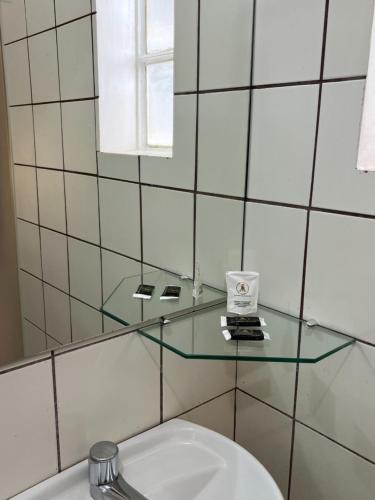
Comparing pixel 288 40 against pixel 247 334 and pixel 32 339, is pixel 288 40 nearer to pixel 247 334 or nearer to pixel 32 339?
pixel 247 334

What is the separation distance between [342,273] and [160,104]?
0.48 m

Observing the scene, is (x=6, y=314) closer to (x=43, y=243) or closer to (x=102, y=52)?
(x=43, y=243)

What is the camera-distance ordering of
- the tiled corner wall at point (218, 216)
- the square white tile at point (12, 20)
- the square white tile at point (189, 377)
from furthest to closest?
the square white tile at point (189, 377)
the tiled corner wall at point (218, 216)
the square white tile at point (12, 20)

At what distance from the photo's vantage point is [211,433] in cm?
91

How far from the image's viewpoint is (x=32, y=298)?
2.38ft

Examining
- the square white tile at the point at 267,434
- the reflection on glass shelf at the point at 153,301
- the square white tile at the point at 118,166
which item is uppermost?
the square white tile at the point at 118,166

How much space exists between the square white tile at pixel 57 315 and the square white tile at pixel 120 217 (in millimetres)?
131

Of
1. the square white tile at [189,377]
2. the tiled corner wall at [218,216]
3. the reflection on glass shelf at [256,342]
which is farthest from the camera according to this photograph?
the square white tile at [189,377]

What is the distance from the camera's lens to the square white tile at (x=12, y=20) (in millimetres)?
631

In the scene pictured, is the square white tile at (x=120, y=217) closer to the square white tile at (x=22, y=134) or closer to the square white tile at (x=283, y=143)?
the square white tile at (x=22, y=134)

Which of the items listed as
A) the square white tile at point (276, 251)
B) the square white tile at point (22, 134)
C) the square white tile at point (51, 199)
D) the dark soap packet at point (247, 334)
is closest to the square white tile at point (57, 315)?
the square white tile at point (51, 199)

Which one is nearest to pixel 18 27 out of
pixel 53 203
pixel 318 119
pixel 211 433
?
pixel 53 203

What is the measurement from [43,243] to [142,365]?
0.32 metres

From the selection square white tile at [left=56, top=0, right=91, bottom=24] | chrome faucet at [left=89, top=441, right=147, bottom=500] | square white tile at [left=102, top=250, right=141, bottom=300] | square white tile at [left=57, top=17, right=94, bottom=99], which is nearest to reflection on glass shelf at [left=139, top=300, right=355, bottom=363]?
square white tile at [left=102, top=250, right=141, bottom=300]
